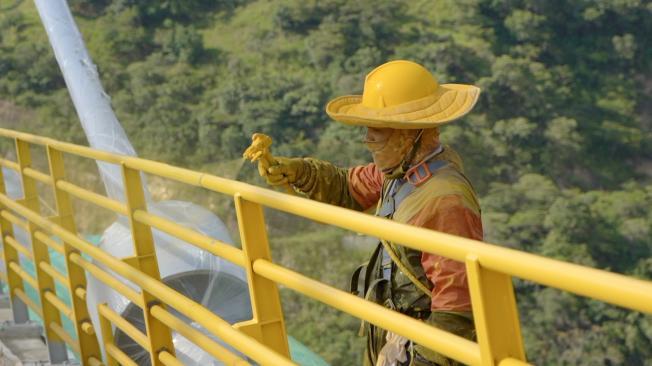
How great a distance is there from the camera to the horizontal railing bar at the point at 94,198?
A: 3.02 meters

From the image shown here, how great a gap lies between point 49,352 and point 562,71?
27.1 m

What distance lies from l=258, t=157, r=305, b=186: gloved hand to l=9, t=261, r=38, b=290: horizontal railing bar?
6.42 ft

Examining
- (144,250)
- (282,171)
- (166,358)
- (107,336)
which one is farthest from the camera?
(107,336)

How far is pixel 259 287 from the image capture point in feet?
7.18

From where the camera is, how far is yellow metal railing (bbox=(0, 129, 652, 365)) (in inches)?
52.1

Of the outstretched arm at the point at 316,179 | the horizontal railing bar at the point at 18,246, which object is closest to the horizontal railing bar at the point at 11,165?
the horizontal railing bar at the point at 18,246

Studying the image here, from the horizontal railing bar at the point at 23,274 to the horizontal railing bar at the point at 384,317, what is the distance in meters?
2.40

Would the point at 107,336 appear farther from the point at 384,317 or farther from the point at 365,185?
the point at 384,317

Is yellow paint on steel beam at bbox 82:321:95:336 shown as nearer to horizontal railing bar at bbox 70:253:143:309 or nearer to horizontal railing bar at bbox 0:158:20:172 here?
horizontal railing bar at bbox 70:253:143:309

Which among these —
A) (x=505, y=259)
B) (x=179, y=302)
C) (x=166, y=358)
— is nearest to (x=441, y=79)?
(x=166, y=358)

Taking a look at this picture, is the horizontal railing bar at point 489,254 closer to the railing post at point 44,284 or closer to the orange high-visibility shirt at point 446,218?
the orange high-visibility shirt at point 446,218

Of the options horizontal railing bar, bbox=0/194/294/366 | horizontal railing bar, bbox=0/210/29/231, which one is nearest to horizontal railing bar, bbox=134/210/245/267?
horizontal railing bar, bbox=0/194/294/366

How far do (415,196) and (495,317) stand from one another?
2.57 feet

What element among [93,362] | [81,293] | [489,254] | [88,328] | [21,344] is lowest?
[21,344]
